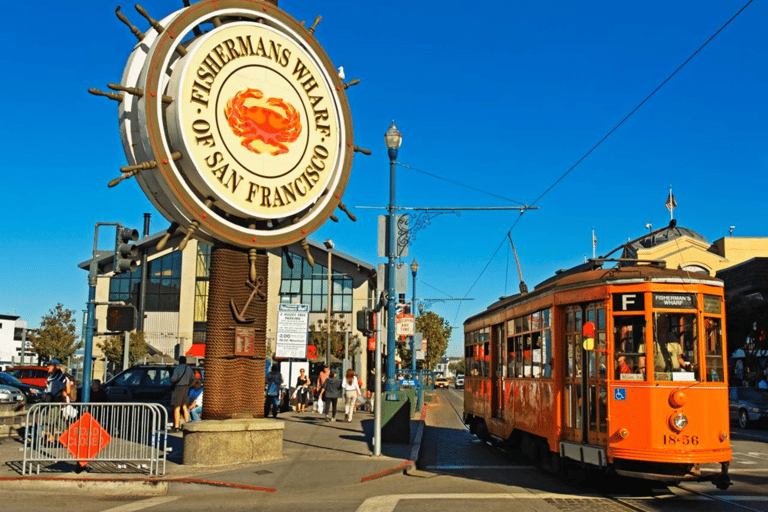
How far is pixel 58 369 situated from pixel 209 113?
8385 mm

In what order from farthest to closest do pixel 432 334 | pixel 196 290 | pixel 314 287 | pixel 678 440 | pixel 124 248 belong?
1. pixel 432 334
2. pixel 314 287
3. pixel 196 290
4. pixel 124 248
5. pixel 678 440

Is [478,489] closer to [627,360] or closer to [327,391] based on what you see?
[627,360]

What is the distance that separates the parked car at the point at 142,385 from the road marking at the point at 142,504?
34.2 ft

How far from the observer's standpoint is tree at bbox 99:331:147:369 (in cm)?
4688

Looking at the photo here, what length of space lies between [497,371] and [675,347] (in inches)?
251

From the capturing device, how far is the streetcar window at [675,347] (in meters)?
10.4

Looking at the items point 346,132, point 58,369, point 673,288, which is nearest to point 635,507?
point 673,288

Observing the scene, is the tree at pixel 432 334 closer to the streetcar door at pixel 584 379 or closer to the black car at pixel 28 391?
the black car at pixel 28 391

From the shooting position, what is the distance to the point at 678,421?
10117 millimetres

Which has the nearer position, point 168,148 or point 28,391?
point 168,148

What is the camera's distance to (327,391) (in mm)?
22375

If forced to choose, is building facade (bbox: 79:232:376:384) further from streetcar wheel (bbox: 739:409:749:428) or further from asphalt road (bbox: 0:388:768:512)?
asphalt road (bbox: 0:388:768:512)

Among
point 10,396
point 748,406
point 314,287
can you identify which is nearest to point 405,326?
point 10,396

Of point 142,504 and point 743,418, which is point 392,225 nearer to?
point 142,504
